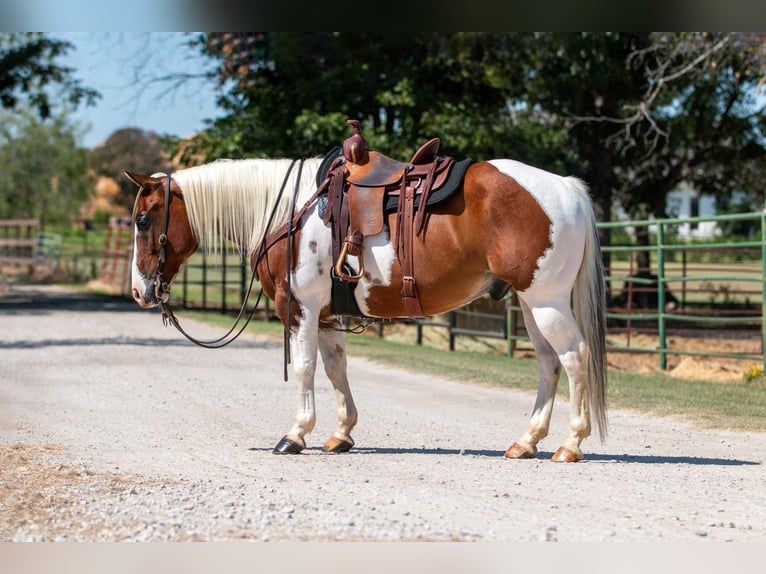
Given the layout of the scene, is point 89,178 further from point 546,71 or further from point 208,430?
point 208,430

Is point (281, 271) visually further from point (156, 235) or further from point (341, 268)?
point (156, 235)

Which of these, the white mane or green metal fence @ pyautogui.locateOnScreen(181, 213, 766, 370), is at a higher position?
the white mane

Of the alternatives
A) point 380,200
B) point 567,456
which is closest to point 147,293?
point 380,200

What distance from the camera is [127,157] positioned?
47.3 metres

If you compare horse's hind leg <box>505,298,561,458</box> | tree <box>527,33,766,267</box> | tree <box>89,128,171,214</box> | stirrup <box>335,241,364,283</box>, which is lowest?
horse's hind leg <box>505,298,561,458</box>

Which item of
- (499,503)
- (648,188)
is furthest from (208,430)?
(648,188)

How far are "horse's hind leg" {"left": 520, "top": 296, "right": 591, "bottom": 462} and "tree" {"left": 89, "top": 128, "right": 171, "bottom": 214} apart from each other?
40.0 m

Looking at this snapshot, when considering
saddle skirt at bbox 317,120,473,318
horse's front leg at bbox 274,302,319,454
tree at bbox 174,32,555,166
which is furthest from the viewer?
tree at bbox 174,32,555,166

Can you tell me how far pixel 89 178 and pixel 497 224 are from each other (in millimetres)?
50483

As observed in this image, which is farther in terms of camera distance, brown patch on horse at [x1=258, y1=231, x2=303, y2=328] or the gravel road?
brown patch on horse at [x1=258, y1=231, x2=303, y2=328]

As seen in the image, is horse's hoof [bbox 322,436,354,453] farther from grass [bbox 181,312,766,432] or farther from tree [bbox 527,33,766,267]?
tree [bbox 527,33,766,267]

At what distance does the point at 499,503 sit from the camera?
4723mm

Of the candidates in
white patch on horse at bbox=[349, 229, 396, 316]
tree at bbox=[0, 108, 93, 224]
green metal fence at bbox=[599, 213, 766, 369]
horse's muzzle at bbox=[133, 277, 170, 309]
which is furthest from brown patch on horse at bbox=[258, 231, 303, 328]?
tree at bbox=[0, 108, 93, 224]

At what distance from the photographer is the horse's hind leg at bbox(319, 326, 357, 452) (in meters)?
6.19
